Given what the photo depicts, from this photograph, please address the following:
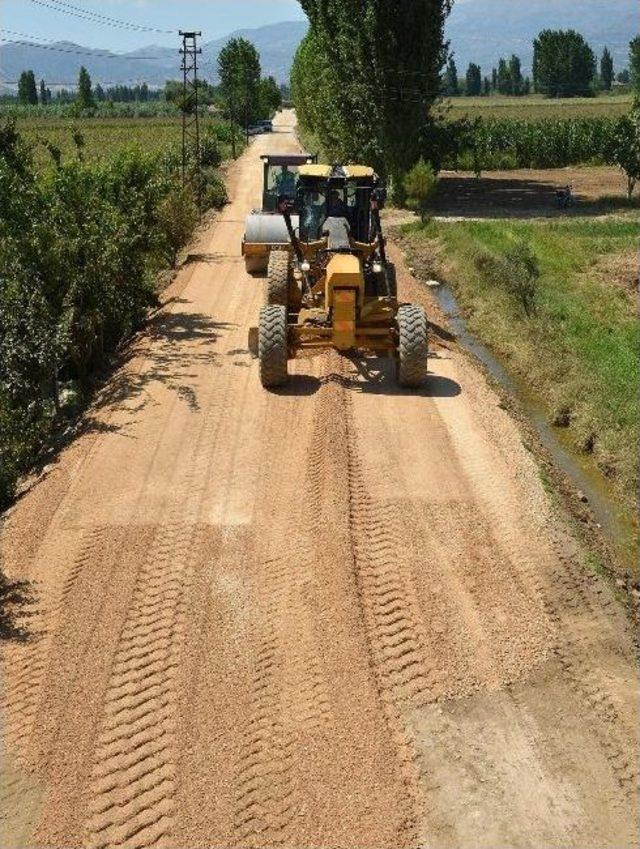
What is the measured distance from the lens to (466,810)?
19.4ft

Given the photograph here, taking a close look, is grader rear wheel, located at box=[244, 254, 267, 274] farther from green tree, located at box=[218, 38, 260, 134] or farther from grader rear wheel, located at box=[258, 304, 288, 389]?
green tree, located at box=[218, 38, 260, 134]

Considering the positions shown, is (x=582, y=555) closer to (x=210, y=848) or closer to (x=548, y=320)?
(x=210, y=848)

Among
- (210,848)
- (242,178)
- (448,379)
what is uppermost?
(242,178)

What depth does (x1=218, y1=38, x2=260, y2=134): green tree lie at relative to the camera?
71.4m

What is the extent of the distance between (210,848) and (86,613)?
9.50ft

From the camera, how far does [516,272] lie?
750 inches

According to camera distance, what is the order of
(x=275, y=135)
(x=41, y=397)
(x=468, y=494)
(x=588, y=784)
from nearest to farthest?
(x=588, y=784) < (x=468, y=494) < (x=41, y=397) < (x=275, y=135)

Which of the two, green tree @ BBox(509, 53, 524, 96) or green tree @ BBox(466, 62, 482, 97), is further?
green tree @ BBox(466, 62, 482, 97)

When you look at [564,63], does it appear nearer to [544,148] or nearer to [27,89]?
[27,89]

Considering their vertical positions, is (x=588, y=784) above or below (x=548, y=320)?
below

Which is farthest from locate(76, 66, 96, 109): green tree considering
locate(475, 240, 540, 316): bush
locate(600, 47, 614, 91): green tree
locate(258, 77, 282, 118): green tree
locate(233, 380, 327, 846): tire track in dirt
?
locate(233, 380, 327, 846): tire track in dirt

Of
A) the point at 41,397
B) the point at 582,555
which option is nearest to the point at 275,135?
the point at 41,397

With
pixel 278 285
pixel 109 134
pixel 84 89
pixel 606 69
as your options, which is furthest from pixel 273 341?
pixel 606 69

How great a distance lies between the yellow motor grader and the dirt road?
1.02 meters
